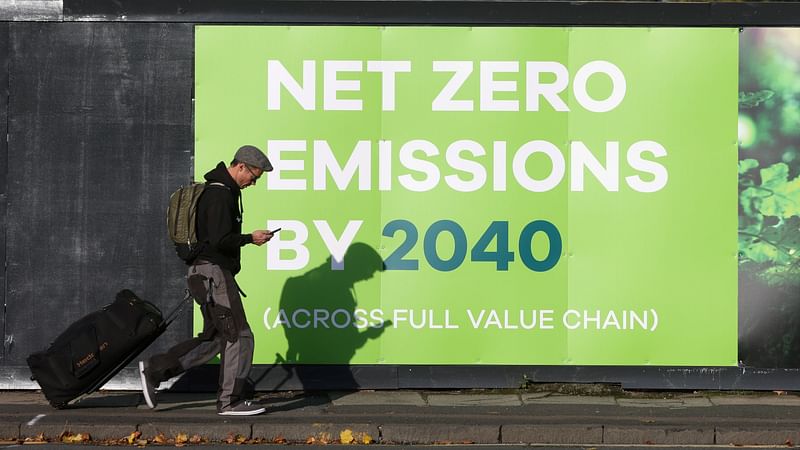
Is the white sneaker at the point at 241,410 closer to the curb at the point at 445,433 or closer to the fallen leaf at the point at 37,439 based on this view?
the curb at the point at 445,433

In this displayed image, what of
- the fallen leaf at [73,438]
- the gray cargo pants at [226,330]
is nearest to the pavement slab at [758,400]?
the gray cargo pants at [226,330]

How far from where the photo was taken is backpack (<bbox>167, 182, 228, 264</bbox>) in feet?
31.4

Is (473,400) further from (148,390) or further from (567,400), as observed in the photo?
(148,390)

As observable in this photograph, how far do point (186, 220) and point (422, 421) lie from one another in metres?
2.14

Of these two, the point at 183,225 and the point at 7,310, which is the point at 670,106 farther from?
the point at 7,310

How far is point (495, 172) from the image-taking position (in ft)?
35.4

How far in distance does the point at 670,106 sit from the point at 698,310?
1.60m

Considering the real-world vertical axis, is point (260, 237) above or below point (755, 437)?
above

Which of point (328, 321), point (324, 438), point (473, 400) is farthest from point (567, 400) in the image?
point (324, 438)

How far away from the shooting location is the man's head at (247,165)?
31.6 feet

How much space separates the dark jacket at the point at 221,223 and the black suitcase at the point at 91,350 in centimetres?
73

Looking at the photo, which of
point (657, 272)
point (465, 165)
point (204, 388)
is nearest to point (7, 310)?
point (204, 388)

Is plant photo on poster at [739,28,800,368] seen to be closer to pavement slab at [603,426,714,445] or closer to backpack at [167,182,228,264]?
pavement slab at [603,426,714,445]

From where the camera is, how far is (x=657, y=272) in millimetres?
10750
